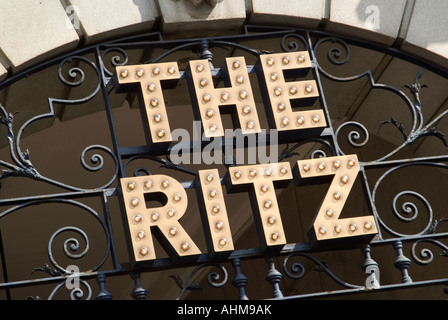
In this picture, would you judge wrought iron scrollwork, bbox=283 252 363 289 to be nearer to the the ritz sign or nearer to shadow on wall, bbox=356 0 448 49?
the the ritz sign

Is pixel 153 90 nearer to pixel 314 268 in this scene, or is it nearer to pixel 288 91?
pixel 288 91

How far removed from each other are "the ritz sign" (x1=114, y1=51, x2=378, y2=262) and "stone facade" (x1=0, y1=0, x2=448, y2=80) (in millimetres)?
319

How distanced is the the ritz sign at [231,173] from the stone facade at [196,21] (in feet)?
1.05

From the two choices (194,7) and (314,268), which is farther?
(194,7)

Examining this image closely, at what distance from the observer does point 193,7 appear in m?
7.30

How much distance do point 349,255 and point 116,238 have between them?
3.34m

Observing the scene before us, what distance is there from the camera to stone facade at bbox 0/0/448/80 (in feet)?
23.0

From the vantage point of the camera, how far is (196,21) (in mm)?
7301

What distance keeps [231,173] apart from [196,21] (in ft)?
4.21

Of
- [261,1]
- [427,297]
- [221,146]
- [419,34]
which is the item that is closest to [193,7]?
[261,1]

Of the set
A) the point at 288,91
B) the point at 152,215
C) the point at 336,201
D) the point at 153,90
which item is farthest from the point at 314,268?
the point at 153,90

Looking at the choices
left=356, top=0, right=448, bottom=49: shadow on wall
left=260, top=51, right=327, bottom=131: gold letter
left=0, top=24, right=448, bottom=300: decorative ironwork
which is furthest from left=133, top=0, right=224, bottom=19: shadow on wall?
left=356, top=0, right=448, bottom=49: shadow on wall

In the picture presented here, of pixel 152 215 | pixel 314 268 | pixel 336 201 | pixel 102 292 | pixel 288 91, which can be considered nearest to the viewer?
pixel 102 292

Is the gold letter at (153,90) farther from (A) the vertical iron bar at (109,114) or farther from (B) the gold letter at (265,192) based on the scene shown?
(B) the gold letter at (265,192)
